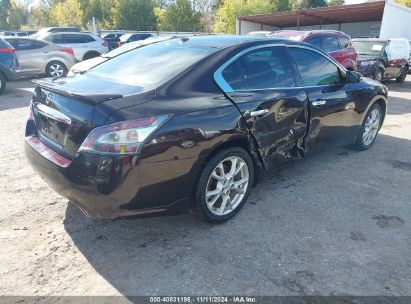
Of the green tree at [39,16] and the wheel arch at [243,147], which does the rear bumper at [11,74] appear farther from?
the green tree at [39,16]

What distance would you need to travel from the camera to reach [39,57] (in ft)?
39.4

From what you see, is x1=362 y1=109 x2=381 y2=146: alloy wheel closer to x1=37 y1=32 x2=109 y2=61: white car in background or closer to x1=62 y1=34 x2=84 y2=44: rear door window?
x1=37 y1=32 x2=109 y2=61: white car in background

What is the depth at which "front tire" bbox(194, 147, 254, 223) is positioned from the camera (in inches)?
118

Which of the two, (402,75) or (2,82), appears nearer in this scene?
(2,82)

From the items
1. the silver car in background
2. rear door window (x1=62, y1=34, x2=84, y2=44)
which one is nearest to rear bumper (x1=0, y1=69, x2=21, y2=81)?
the silver car in background

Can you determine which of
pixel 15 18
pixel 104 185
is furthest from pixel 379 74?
pixel 15 18

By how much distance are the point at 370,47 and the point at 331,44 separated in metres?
3.92

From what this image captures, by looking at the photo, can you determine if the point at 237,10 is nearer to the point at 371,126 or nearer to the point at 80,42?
the point at 80,42

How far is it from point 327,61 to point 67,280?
3731mm

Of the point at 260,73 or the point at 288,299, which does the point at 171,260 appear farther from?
the point at 260,73

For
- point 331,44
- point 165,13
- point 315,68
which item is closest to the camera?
point 315,68

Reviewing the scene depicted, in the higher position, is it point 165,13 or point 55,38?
point 165,13

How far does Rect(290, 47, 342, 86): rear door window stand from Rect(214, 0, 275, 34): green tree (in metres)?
36.2

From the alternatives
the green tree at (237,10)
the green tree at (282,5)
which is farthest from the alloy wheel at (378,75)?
the green tree at (282,5)
